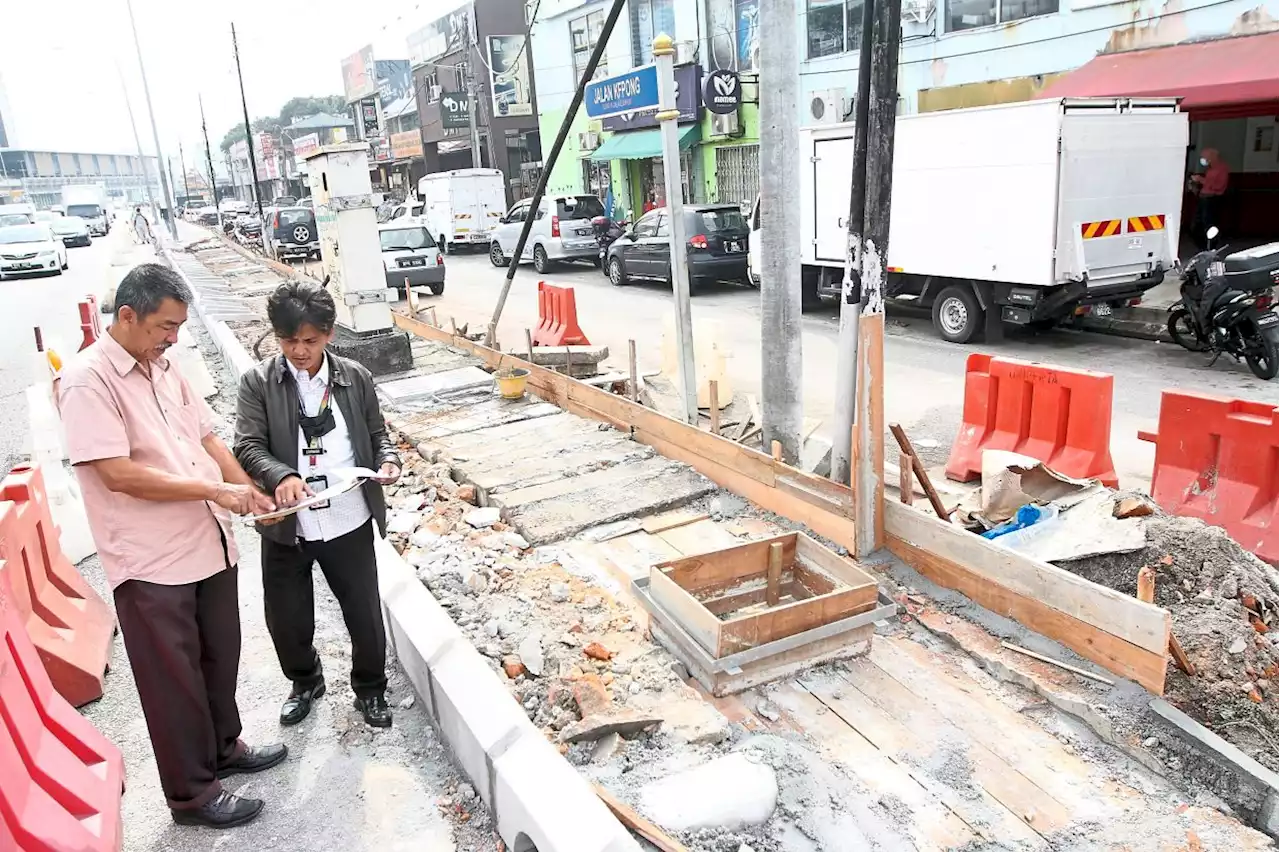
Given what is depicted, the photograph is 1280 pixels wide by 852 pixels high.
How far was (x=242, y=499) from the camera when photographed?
3029 millimetres

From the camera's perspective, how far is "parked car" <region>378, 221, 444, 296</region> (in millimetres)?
18094

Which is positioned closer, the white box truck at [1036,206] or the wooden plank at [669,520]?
the wooden plank at [669,520]

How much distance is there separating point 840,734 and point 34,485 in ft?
13.9

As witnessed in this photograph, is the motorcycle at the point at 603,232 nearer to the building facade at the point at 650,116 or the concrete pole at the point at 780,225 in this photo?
the building facade at the point at 650,116

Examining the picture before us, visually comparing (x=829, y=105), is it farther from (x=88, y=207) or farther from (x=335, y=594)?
(x=88, y=207)

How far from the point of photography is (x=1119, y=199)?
10.5 metres

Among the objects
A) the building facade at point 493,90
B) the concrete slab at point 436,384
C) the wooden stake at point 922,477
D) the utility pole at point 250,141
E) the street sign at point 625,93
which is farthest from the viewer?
the building facade at point 493,90

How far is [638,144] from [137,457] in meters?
24.0

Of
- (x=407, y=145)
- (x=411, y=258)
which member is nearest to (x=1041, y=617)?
(x=411, y=258)

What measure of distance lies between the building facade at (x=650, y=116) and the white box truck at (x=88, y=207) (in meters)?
38.6

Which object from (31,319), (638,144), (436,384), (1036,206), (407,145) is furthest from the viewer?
(407,145)

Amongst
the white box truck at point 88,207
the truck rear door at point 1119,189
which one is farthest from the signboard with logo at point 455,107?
the truck rear door at point 1119,189

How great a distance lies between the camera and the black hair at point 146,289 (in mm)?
2854

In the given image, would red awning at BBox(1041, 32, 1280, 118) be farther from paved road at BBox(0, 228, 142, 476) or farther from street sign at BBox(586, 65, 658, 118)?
paved road at BBox(0, 228, 142, 476)
